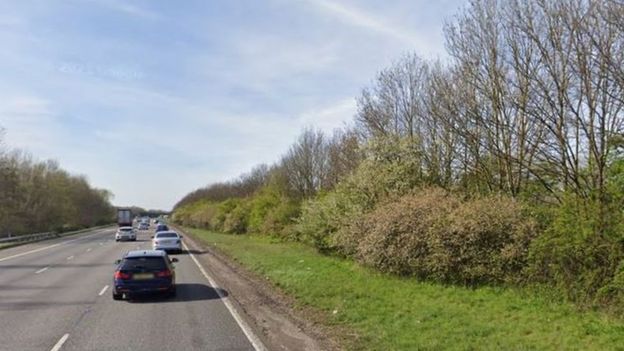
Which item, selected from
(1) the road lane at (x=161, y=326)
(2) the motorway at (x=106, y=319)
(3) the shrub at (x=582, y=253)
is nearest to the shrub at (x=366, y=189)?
(2) the motorway at (x=106, y=319)

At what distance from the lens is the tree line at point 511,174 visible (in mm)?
12070

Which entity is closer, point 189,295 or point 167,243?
point 189,295

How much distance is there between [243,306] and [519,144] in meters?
11.1

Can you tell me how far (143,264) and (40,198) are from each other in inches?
2919

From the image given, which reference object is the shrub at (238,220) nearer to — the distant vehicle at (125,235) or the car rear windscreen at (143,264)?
the distant vehicle at (125,235)

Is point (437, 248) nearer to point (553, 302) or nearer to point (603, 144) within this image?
point (553, 302)

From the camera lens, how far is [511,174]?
20.0 meters

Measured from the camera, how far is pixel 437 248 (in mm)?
15391

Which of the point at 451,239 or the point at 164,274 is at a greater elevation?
the point at 451,239

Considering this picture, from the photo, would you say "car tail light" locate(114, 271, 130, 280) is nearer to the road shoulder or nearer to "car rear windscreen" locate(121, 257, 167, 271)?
"car rear windscreen" locate(121, 257, 167, 271)

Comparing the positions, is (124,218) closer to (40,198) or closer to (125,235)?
(40,198)

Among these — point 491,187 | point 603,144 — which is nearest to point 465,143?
point 491,187

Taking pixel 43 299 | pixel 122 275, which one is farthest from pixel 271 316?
pixel 43 299

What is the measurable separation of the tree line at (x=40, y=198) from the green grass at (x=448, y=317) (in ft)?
179
